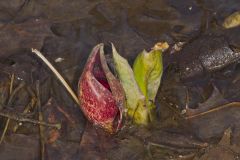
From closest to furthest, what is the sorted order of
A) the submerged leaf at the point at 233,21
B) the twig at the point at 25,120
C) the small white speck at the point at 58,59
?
1. the twig at the point at 25,120
2. the small white speck at the point at 58,59
3. the submerged leaf at the point at 233,21

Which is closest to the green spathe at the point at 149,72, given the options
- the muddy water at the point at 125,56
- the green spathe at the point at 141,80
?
the green spathe at the point at 141,80

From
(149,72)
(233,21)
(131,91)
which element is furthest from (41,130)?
(233,21)

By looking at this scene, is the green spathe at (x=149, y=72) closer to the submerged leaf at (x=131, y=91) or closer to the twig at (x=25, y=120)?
the submerged leaf at (x=131, y=91)

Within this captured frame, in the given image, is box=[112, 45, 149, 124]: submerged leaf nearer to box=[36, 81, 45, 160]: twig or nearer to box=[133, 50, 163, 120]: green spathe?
box=[133, 50, 163, 120]: green spathe

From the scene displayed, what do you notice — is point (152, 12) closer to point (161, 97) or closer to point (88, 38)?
point (88, 38)

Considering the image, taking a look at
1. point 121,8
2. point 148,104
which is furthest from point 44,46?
point 148,104

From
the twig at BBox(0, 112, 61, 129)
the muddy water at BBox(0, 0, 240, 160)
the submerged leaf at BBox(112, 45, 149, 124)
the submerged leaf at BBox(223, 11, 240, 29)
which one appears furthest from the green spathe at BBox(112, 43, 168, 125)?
the submerged leaf at BBox(223, 11, 240, 29)
